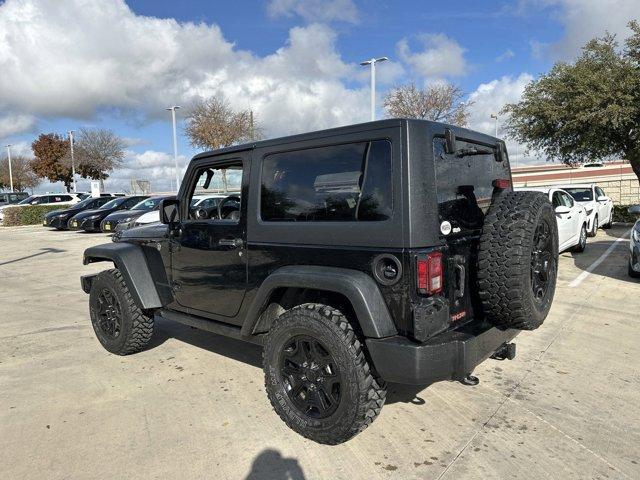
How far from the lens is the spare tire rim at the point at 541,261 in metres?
3.16

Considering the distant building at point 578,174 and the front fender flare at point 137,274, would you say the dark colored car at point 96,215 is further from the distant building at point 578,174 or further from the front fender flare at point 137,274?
the distant building at point 578,174

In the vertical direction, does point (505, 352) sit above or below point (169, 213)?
below

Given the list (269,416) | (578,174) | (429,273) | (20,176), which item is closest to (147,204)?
(269,416)

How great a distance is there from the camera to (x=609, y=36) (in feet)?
51.3

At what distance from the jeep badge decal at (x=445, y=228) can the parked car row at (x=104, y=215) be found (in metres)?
13.7

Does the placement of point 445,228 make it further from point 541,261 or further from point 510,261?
point 541,261

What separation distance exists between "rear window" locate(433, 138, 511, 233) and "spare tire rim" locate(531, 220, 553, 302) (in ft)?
1.23

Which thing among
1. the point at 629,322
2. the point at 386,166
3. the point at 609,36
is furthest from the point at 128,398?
the point at 609,36

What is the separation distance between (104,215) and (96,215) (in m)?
0.28

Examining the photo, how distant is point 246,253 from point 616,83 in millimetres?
15518

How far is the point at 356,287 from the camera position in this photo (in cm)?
269

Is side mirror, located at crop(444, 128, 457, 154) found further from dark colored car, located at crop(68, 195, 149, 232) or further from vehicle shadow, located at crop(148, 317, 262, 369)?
dark colored car, located at crop(68, 195, 149, 232)

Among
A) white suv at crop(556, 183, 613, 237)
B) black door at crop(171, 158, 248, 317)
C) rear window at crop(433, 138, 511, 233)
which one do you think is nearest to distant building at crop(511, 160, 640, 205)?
white suv at crop(556, 183, 613, 237)

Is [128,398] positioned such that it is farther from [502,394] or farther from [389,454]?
[502,394]
